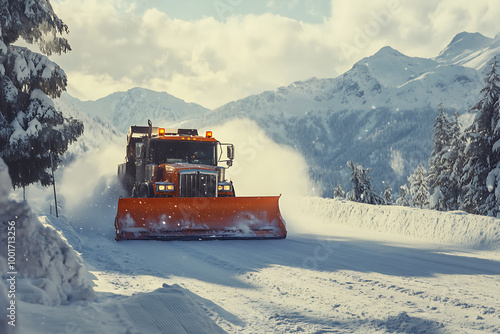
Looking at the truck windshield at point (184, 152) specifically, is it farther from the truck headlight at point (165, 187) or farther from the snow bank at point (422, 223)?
the snow bank at point (422, 223)

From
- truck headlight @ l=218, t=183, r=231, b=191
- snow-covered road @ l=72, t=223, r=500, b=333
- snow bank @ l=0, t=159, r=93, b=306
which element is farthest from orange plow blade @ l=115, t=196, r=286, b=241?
snow bank @ l=0, t=159, r=93, b=306

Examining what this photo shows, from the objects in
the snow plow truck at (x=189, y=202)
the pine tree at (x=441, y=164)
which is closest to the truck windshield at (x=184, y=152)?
the snow plow truck at (x=189, y=202)

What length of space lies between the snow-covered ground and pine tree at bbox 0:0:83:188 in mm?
2361

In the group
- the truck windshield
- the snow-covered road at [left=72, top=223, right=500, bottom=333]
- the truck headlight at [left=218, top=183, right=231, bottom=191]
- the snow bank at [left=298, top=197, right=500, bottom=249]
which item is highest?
the truck windshield

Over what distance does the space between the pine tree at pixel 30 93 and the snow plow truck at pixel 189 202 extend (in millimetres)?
2521

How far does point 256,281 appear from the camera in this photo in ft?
20.1

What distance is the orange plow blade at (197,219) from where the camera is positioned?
10078mm

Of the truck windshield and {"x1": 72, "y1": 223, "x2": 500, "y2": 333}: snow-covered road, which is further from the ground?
the truck windshield

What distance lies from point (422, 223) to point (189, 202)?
6.46 metres

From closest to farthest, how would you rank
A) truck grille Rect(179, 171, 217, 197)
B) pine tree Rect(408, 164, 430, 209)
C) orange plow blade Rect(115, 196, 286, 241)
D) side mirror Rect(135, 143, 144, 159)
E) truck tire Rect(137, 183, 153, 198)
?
orange plow blade Rect(115, 196, 286, 241), truck grille Rect(179, 171, 217, 197), truck tire Rect(137, 183, 153, 198), side mirror Rect(135, 143, 144, 159), pine tree Rect(408, 164, 430, 209)

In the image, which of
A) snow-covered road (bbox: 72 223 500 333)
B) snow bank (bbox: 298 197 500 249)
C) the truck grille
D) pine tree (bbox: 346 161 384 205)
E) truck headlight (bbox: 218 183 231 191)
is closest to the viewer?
snow-covered road (bbox: 72 223 500 333)

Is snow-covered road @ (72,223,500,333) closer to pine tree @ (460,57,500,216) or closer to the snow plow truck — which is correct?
the snow plow truck

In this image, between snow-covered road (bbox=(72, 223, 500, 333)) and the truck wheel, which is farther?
the truck wheel

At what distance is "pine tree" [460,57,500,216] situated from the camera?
21969mm
